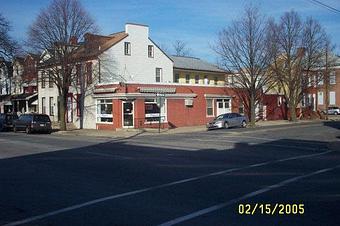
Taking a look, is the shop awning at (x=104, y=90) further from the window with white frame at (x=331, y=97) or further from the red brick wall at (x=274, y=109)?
the window with white frame at (x=331, y=97)

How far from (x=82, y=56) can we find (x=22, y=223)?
3337 cm

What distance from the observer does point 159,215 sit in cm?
795

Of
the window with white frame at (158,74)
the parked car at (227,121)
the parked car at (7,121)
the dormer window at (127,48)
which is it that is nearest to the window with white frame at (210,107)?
the parked car at (227,121)

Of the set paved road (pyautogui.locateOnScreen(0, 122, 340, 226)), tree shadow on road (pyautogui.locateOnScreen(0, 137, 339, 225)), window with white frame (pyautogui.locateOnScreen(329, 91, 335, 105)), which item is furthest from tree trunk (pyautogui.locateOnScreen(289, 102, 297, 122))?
paved road (pyautogui.locateOnScreen(0, 122, 340, 226))

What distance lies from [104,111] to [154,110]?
4517 mm

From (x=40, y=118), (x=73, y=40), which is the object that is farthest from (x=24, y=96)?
(x=73, y=40)

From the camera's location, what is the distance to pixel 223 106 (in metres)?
50.8

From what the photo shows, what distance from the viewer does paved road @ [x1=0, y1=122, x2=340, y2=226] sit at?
25.7ft

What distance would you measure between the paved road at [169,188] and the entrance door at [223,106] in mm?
31504

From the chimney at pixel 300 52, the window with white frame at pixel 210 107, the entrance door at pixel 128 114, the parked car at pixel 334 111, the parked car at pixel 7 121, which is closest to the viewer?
the entrance door at pixel 128 114

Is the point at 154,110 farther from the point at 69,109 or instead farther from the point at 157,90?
the point at 69,109

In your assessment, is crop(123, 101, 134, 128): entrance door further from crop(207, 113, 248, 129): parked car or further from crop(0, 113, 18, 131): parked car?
crop(0, 113, 18, 131): parked car

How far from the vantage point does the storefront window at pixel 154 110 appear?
41.7 metres

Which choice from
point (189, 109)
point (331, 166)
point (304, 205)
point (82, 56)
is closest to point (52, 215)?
point (304, 205)
